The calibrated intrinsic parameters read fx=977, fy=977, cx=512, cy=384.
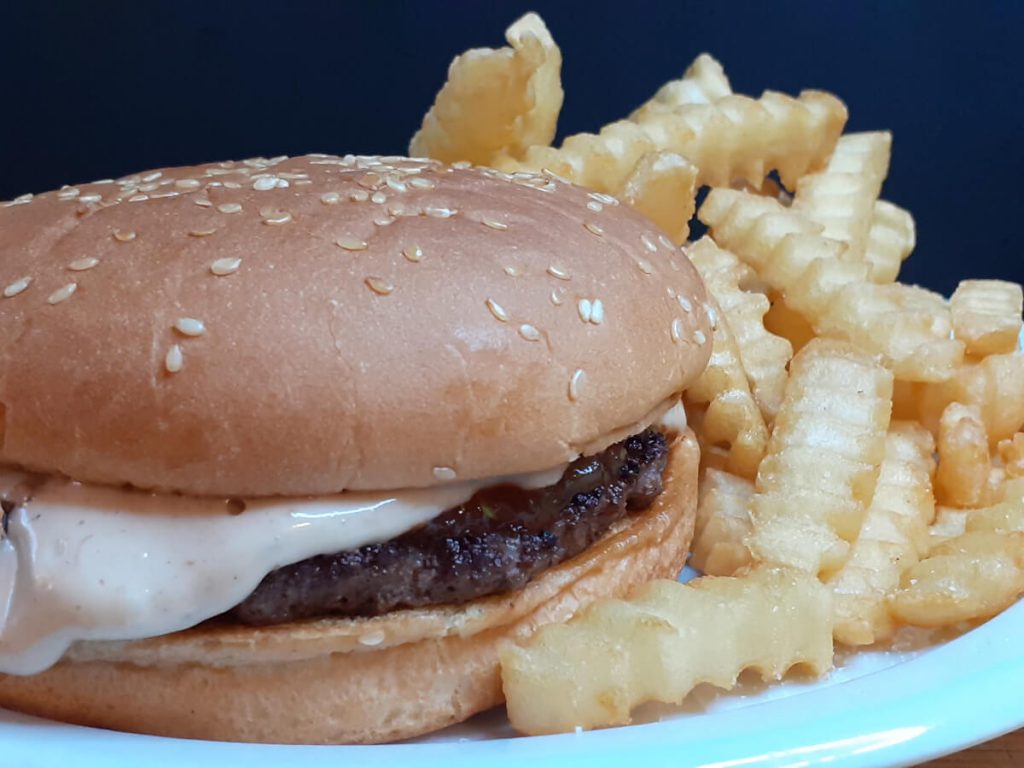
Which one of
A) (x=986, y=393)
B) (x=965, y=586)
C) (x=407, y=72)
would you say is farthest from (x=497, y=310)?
(x=407, y=72)

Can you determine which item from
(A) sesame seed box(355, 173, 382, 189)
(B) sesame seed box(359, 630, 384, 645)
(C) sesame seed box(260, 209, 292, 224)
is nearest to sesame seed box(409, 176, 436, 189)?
(A) sesame seed box(355, 173, 382, 189)

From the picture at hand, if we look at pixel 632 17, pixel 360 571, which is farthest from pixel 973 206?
pixel 360 571

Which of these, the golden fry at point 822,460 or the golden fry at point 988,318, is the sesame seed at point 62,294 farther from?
the golden fry at point 988,318

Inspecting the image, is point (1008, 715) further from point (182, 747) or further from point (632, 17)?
point (632, 17)

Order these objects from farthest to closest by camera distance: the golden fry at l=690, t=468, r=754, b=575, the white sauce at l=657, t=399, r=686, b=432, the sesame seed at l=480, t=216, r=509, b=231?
the white sauce at l=657, t=399, r=686, b=432 < the golden fry at l=690, t=468, r=754, b=575 < the sesame seed at l=480, t=216, r=509, b=231

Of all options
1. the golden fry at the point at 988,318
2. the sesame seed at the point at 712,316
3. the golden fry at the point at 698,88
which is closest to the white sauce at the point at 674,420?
the sesame seed at the point at 712,316

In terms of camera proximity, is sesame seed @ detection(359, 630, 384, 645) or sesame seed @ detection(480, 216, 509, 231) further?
sesame seed @ detection(480, 216, 509, 231)

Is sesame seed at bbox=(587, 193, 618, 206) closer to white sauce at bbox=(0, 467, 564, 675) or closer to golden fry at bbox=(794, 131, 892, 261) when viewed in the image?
golden fry at bbox=(794, 131, 892, 261)
